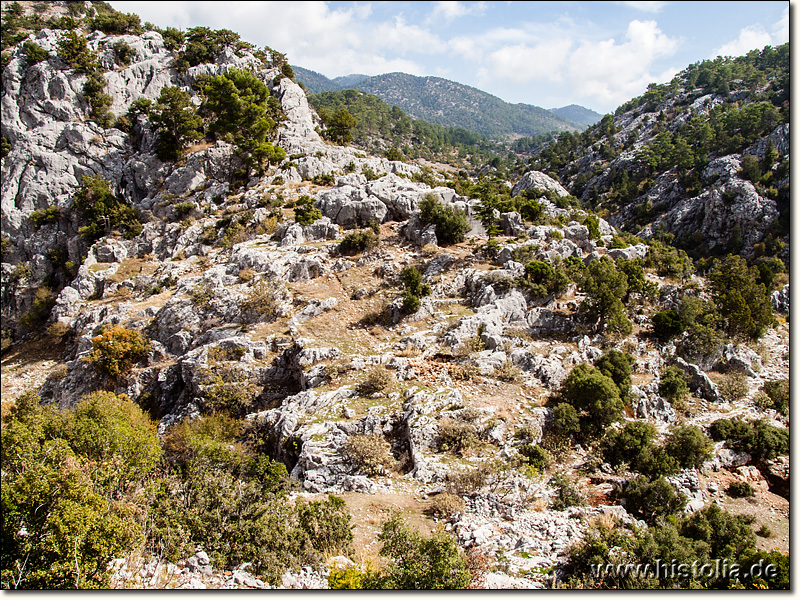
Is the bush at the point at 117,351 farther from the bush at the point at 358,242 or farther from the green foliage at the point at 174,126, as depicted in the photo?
the green foliage at the point at 174,126

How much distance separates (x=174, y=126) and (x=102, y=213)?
12.8 m

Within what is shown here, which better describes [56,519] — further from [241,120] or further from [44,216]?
[44,216]

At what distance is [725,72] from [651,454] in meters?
130

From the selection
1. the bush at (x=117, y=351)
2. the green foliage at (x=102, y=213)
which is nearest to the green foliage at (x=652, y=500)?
the bush at (x=117, y=351)

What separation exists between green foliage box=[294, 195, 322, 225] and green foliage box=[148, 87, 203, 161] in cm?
2056

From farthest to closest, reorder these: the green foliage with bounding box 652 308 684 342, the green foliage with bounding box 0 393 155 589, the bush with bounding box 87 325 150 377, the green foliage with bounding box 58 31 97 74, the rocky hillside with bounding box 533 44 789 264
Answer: the rocky hillside with bounding box 533 44 789 264
the green foliage with bounding box 58 31 97 74
the green foliage with bounding box 652 308 684 342
the bush with bounding box 87 325 150 377
the green foliage with bounding box 0 393 155 589

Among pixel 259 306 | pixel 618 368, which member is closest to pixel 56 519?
pixel 259 306

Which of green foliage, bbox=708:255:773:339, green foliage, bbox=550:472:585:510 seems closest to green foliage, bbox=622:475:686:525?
green foliage, bbox=550:472:585:510

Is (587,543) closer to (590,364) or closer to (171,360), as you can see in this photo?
(590,364)

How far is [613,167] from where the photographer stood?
8988 cm

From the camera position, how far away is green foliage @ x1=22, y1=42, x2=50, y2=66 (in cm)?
4625

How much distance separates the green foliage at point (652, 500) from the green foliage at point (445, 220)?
2097cm

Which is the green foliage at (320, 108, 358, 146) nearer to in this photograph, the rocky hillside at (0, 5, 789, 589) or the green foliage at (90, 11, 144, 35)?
the rocky hillside at (0, 5, 789, 589)

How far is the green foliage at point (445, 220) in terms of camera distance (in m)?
30.6
